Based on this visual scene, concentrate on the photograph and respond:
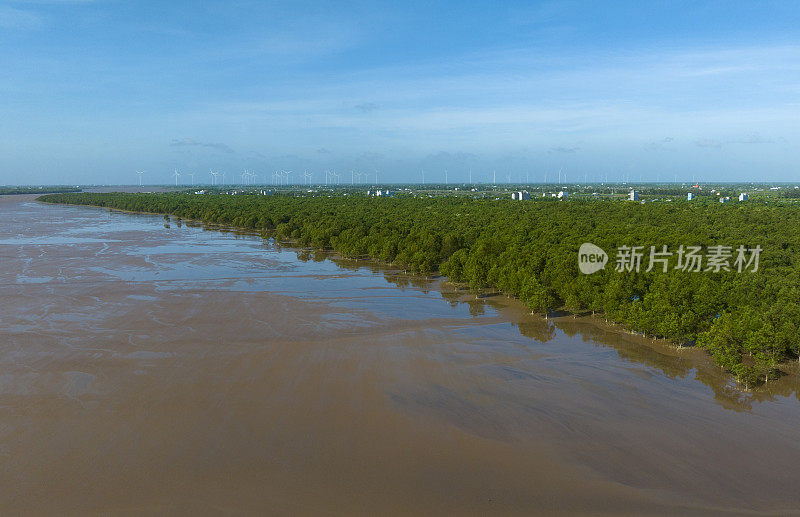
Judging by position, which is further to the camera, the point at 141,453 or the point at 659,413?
the point at 659,413

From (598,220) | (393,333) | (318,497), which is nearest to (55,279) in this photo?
(393,333)

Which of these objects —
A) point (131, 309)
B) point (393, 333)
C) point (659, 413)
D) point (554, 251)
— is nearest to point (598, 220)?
point (554, 251)

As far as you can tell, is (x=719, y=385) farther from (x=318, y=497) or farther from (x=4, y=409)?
(x=4, y=409)

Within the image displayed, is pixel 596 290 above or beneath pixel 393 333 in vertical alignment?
above

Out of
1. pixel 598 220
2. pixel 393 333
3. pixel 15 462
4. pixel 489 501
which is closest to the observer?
pixel 489 501

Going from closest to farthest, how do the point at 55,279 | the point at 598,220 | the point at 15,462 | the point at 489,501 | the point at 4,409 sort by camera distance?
the point at 489,501 < the point at 15,462 < the point at 4,409 < the point at 55,279 < the point at 598,220

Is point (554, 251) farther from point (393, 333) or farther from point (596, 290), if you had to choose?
point (393, 333)
